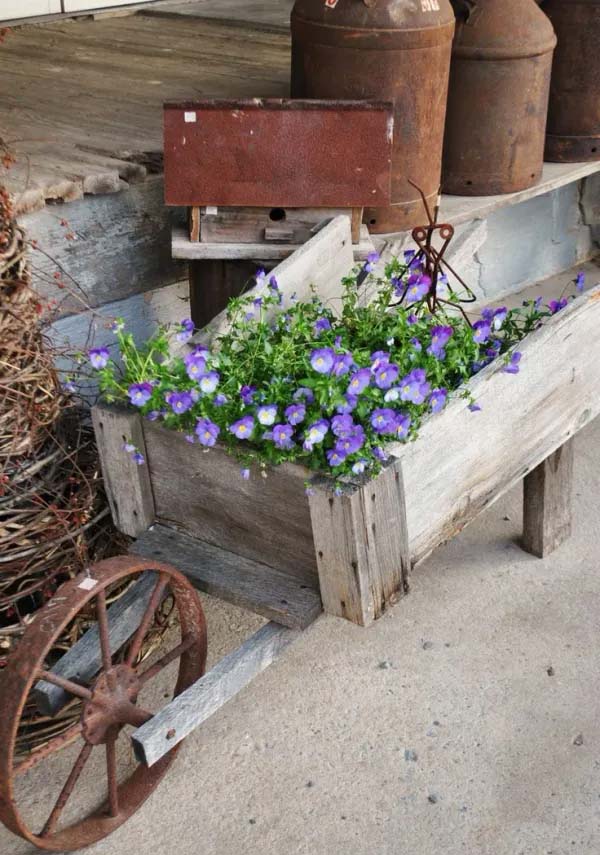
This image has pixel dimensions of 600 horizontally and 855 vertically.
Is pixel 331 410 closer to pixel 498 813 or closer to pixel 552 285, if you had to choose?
pixel 498 813

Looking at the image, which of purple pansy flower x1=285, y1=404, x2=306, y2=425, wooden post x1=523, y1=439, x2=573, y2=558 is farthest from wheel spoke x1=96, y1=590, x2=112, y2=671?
wooden post x1=523, y1=439, x2=573, y2=558

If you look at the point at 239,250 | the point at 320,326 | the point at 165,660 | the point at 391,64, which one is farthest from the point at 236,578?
the point at 391,64

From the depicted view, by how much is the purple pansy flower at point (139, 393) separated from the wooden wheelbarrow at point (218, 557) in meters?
0.11

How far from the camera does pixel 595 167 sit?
4.02 metres

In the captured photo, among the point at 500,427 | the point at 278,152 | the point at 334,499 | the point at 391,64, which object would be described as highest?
the point at 391,64

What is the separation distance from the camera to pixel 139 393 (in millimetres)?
1912

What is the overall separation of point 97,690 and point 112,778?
8.5 inches

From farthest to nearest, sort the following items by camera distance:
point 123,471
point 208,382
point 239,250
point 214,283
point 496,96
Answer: point 496,96, point 214,283, point 239,250, point 123,471, point 208,382

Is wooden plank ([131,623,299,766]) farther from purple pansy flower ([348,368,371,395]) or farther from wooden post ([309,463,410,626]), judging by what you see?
purple pansy flower ([348,368,371,395])

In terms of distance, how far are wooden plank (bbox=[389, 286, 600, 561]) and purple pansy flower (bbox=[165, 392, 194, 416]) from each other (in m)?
0.37

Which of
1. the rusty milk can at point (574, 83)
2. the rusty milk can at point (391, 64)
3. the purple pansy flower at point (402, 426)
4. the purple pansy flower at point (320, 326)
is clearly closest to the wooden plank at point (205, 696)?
the purple pansy flower at point (402, 426)

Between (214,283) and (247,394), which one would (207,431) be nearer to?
(247,394)

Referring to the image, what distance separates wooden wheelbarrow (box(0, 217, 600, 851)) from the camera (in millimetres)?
1822

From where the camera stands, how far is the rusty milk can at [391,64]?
2.82 metres
